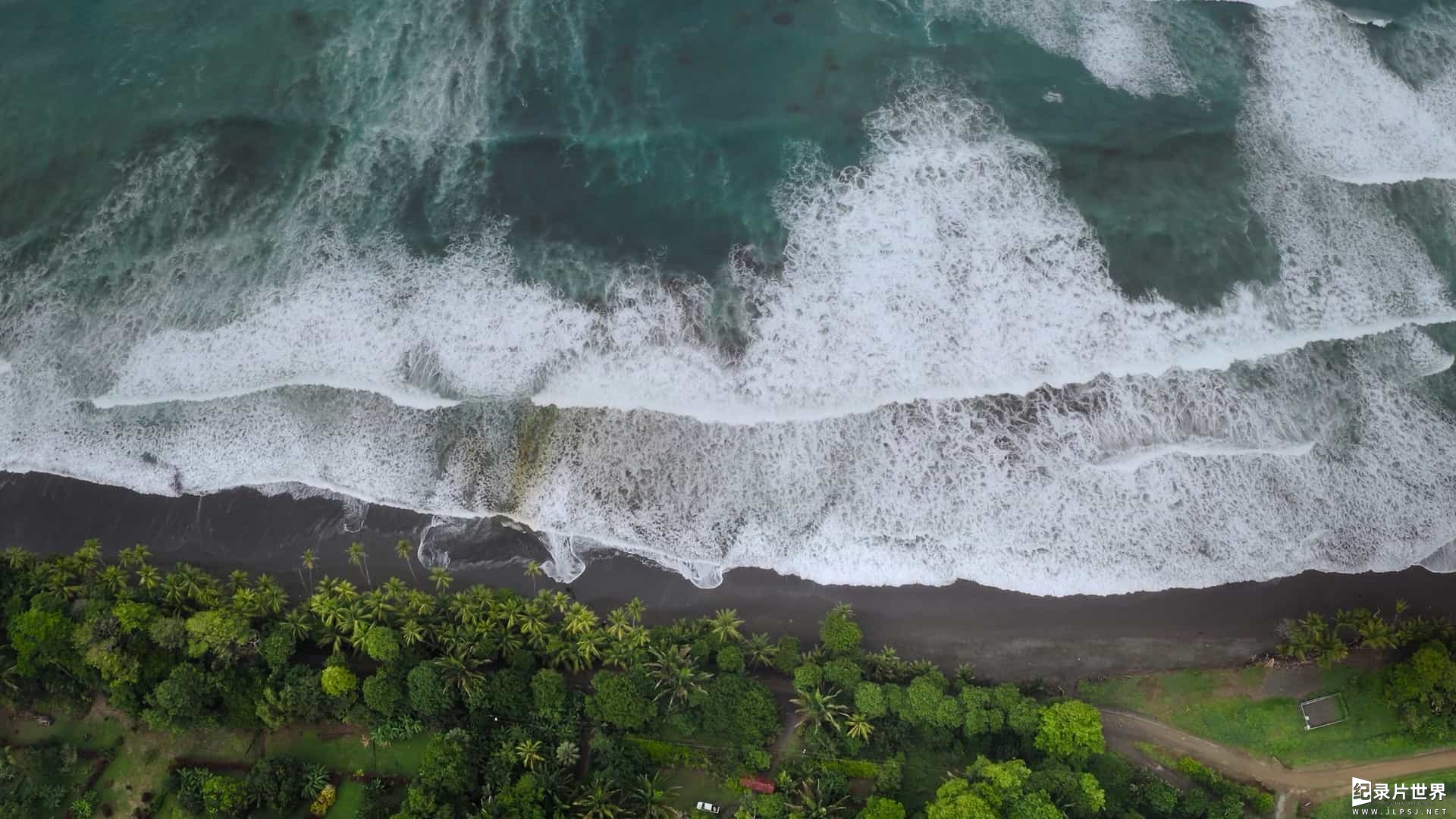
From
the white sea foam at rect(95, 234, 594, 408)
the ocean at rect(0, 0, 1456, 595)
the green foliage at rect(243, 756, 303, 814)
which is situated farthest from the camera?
the white sea foam at rect(95, 234, 594, 408)

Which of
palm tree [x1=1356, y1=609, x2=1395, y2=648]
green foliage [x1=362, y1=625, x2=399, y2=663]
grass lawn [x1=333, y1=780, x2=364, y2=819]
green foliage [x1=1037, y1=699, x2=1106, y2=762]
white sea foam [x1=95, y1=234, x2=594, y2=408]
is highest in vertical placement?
white sea foam [x1=95, y1=234, x2=594, y2=408]

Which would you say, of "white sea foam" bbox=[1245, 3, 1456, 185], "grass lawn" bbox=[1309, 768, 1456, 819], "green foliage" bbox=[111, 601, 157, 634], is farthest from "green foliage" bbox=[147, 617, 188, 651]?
"white sea foam" bbox=[1245, 3, 1456, 185]

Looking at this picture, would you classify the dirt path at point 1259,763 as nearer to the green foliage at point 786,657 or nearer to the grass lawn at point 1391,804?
the grass lawn at point 1391,804

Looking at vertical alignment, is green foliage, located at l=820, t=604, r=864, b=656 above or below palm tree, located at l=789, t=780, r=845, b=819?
above

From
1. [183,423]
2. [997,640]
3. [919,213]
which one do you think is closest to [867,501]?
[997,640]

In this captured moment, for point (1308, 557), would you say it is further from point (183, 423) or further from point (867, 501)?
point (183, 423)

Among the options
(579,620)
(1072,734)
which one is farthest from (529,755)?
(1072,734)

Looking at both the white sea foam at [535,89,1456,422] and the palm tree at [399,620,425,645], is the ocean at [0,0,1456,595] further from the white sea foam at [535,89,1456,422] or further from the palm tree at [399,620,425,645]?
the palm tree at [399,620,425,645]

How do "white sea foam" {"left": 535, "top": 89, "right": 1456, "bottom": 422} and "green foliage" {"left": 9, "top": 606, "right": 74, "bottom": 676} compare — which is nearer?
"green foliage" {"left": 9, "top": 606, "right": 74, "bottom": 676}
